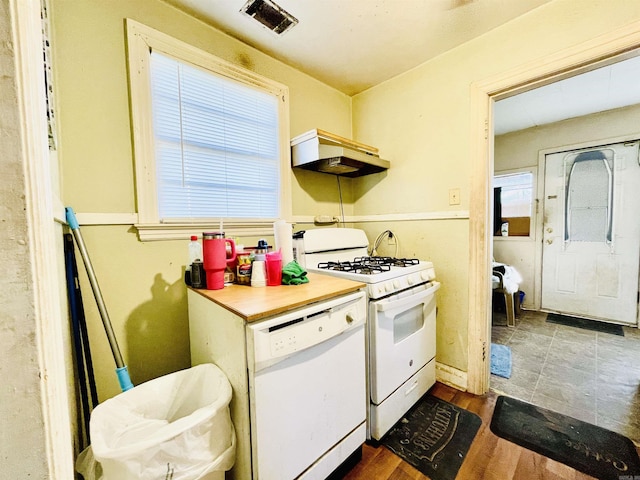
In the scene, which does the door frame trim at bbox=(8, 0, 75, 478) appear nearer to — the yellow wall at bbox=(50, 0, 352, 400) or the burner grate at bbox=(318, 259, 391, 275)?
the yellow wall at bbox=(50, 0, 352, 400)

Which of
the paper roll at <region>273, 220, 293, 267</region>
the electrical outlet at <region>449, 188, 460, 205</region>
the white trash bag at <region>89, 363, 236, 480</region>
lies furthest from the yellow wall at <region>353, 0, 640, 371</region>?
the white trash bag at <region>89, 363, 236, 480</region>

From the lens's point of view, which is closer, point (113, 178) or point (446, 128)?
point (113, 178)

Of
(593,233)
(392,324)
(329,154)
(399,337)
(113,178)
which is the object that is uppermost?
(329,154)

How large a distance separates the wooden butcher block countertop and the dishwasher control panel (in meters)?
0.03

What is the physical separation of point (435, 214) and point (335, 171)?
2.94 ft

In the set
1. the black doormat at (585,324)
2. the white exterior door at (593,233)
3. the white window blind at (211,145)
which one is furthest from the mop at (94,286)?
the white exterior door at (593,233)

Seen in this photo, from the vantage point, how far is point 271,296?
1.07 metres

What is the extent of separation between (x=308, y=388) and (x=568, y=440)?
147cm

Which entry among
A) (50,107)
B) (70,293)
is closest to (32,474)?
(70,293)

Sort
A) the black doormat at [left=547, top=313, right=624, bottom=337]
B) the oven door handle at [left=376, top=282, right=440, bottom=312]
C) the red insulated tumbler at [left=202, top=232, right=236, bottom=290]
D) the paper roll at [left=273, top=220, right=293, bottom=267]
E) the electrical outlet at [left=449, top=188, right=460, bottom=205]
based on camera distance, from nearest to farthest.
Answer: the red insulated tumbler at [left=202, top=232, right=236, bottom=290] < the oven door handle at [left=376, top=282, right=440, bottom=312] < the paper roll at [left=273, top=220, right=293, bottom=267] < the electrical outlet at [left=449, top=188, right=460, bottom=205] < the black doormat at [left=547, top=313, right=624, bottom=337]

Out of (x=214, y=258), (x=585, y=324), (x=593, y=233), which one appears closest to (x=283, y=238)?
(x=214, y=258)

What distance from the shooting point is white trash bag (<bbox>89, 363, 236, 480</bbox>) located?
0.73 metres

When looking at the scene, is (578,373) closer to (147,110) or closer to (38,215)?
(38,215)

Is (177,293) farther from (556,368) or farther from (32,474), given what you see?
(556,368)
